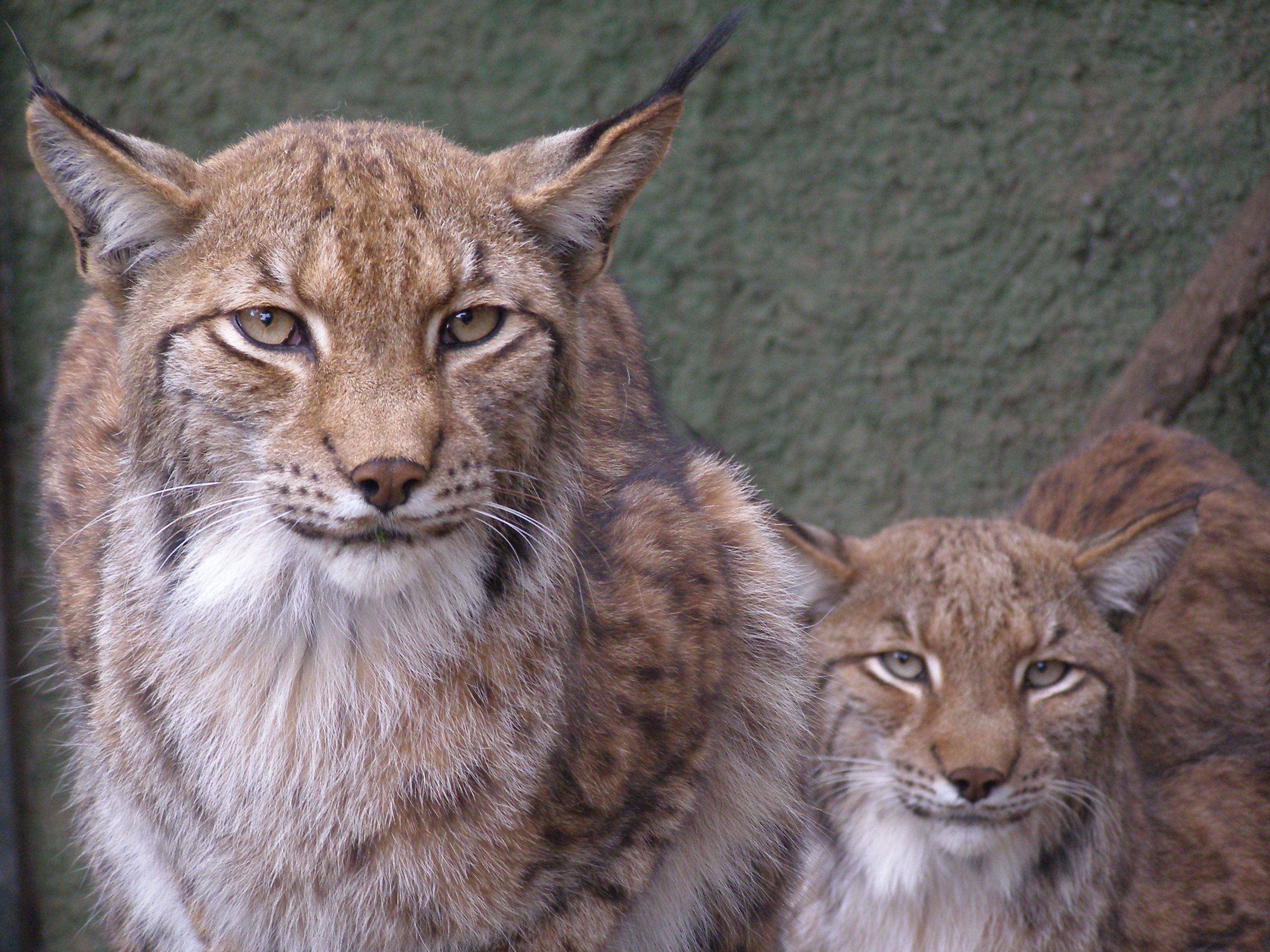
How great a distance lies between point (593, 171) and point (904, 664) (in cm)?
162

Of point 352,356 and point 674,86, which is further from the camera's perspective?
point 674,86

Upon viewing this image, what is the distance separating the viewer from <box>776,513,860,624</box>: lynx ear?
132 inches

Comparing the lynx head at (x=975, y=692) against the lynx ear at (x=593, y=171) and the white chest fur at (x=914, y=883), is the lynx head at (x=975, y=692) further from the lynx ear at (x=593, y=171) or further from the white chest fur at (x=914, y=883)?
the lynx ear at (x=593, y=171)

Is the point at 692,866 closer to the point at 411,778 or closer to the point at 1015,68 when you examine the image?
the point at 411,778

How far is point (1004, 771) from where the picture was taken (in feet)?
9.89

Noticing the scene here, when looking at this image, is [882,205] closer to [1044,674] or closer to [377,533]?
[1044,674]

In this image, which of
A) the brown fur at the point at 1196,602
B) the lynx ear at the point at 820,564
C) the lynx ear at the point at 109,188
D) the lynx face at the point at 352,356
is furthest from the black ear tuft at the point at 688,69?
the brown fur at the point at 1196,602

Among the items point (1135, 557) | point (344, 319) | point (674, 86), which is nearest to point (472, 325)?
point (344, 319)

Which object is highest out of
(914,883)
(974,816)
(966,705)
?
(966,705)

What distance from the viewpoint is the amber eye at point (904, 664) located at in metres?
3.28

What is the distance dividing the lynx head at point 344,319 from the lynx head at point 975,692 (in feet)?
4.31

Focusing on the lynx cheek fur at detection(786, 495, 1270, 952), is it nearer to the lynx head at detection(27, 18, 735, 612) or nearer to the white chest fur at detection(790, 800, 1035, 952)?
the white chest fur at detection(790, 800, 1035, 952)

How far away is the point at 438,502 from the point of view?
195 centimetres

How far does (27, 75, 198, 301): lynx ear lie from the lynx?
168 cm
